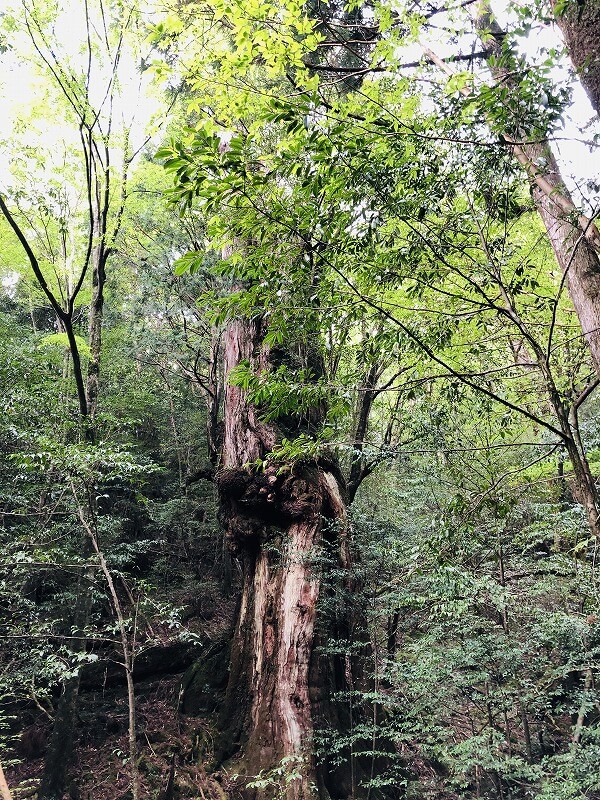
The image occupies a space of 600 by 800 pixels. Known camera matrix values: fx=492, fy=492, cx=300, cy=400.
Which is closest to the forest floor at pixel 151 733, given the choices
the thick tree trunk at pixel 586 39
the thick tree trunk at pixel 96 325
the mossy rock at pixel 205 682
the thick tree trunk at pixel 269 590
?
the mossy rock at pixel 205 682

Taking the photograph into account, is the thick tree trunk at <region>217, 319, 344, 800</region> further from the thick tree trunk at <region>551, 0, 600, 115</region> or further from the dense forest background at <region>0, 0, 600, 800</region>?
the thick tree trunk at <region>551, 0, 600, 115</region>

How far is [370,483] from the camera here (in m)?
11.6

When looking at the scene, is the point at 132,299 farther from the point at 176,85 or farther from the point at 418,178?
the point at 418,178

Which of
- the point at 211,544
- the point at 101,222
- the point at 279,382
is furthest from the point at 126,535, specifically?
the point at 279,382

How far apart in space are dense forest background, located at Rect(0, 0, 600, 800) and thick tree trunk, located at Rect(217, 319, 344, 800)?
4cm

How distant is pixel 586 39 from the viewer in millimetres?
2377

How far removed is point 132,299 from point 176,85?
383 cm

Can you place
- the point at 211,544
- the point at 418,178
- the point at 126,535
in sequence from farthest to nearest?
the point at 211,544, the point at 126,535, the point at 418,178

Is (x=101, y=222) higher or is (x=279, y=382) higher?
(x=101, y=222)

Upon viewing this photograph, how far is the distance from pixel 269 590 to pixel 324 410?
2.50 meters

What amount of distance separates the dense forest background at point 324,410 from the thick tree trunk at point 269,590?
1.4 inches

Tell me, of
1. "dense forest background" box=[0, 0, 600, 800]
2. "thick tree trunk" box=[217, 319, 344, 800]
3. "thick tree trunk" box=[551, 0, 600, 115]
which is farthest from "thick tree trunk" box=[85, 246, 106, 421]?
"thick tree trunk" box=[551, 0, 600, 115]

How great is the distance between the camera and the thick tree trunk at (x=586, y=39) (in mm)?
2285

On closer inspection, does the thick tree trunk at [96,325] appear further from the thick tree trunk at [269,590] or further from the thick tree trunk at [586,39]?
the thick tree trunk at [586,39]
